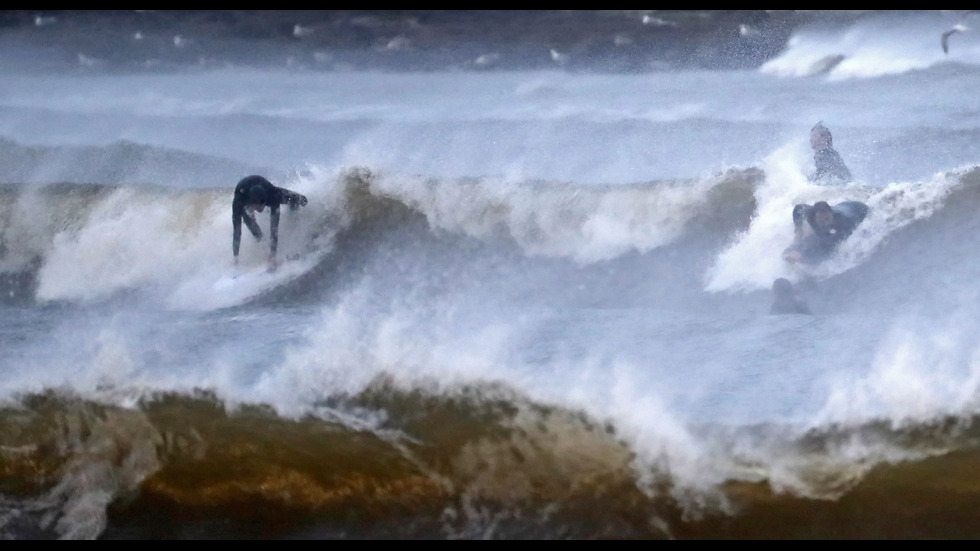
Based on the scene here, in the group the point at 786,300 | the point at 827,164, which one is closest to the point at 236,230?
the point at 786,300

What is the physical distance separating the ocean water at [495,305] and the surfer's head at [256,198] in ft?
0.56

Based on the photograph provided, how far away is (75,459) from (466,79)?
2.55 m

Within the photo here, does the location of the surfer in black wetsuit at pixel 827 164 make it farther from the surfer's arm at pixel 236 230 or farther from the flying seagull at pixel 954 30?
the surfer's arm at pixel 236 230

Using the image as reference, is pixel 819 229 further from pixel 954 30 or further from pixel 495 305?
pixel 495 305

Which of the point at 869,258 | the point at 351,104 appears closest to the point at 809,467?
the point at 869,258

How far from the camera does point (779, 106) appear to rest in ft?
16.5

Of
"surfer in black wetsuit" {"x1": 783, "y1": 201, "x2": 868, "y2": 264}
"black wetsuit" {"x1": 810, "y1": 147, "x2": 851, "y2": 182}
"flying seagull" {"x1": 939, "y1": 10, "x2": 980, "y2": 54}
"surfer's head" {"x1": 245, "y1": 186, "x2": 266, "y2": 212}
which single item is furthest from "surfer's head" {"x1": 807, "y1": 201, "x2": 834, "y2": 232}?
"surfer's head" {"x1": 245, "y1": 186, "x2": 266, "y2": 212}

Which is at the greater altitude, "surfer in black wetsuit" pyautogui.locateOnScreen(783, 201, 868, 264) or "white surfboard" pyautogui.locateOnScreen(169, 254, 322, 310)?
"surfer in black wetsuit" pyautogui.locateOnScreen(783, 201, 868, 264)

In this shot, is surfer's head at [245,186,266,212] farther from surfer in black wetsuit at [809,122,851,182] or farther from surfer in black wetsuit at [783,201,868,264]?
surfer in black wetsuit at [809,122,851,182]

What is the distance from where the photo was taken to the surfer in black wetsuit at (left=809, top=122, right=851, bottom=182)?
4.85 m

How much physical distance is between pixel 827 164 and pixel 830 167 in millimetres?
24

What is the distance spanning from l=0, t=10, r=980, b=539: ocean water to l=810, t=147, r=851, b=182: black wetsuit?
5 cm

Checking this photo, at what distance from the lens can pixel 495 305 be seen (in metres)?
4.48

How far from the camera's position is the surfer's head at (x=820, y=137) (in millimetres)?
4891
